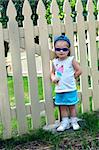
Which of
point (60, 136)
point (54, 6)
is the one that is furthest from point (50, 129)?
point (54, 6)

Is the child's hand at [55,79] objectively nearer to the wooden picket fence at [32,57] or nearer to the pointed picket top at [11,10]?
the wooden picket fence at [32,57]

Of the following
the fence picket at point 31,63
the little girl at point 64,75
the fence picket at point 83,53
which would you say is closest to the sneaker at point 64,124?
the little girl at point 64,75

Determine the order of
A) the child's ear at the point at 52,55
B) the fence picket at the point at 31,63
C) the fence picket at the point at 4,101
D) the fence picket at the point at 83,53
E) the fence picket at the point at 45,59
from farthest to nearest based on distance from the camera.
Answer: the fence picket at the point at 83,53, the child's ear at the point at 52,55, the fence picket at the point at 45,59, the fence picket at the point at 31,63, the fence picket at the point at 4,101

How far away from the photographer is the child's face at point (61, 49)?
14.0 ft

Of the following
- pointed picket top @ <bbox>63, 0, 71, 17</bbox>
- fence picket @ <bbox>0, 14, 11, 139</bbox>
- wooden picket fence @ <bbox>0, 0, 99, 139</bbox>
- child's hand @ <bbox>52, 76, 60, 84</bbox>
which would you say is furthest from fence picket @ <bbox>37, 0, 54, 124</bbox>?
fence picket @ <bbox>0, 14, 11, 139</bbox>

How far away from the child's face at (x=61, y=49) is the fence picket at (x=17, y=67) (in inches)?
19.0

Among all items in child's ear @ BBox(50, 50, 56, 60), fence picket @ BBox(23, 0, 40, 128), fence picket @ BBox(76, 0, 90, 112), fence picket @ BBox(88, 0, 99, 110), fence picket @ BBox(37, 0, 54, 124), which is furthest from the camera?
fence picket @ BBox(88, 0, 99, 110)

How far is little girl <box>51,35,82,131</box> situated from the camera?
4293mm

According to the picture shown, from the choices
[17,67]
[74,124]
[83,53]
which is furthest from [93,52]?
[17,67]

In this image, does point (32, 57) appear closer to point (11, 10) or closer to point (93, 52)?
point (11, 10)

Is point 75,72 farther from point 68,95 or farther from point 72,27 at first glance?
point 72,27

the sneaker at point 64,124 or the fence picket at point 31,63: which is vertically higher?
the fence picket at point 31,63

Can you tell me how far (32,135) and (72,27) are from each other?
1.54m

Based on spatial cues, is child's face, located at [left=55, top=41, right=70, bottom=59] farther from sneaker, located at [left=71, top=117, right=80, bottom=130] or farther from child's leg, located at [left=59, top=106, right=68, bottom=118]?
sneaker, located at [left=71, top=117, right=80, bottom=130]
